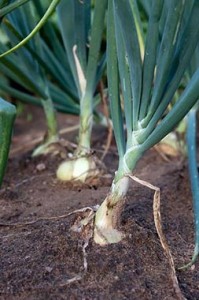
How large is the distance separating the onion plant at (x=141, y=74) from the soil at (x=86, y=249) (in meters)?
0.06

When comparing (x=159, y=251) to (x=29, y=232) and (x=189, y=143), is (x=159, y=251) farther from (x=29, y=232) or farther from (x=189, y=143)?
(x=189, y=143)

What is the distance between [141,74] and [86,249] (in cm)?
36

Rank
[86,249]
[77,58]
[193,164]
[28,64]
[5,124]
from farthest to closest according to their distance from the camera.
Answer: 1. [28,64]
2. [77,58]
3. [193,164]
4. [86,249]
5. [5,124]

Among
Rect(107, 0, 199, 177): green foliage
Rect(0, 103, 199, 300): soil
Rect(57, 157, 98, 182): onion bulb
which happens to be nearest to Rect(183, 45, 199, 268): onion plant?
Rect(0, 103, 199, 300): soil

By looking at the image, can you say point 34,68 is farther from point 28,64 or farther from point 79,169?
point 79,169

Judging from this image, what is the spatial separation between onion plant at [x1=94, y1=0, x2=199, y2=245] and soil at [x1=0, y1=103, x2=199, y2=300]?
0.06 metres

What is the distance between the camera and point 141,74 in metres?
1.30

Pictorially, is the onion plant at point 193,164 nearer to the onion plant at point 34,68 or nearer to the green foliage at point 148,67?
the green foliage at point 148,67

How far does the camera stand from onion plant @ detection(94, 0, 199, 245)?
1.24 metres

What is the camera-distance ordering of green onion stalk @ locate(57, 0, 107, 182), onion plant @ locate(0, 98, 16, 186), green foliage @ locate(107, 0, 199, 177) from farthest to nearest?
1. green onion stalk @ locate(57, 0, 107, 182)
2. green foliage @ locate(107, 0, 199, 177)
3. onion plant @ locate(0, 98, 16, 186)

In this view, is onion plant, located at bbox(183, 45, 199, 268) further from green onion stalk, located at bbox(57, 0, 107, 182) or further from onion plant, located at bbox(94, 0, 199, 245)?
green onion stalk, located at bbox(57, 0, 107, 182)

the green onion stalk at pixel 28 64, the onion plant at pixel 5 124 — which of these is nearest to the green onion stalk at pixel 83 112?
the green onion stalk at pixel 28 64

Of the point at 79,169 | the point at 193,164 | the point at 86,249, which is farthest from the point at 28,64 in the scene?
the point at 86,249

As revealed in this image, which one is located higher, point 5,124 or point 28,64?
point 5,124
